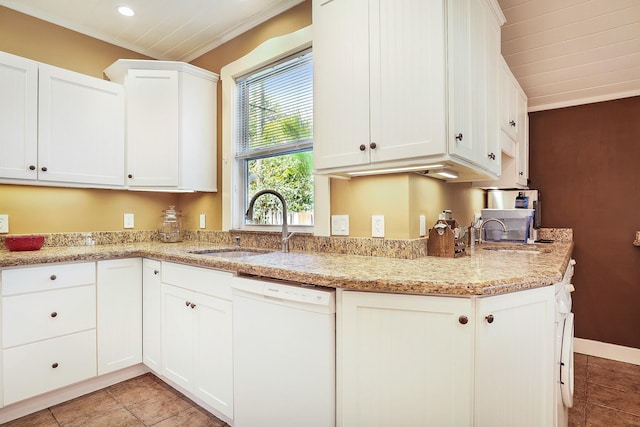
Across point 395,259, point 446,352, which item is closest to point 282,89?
point 395,259

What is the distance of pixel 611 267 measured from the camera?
3.00 meters

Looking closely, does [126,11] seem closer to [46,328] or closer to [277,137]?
[277,137]

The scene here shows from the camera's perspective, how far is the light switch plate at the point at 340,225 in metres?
2.00

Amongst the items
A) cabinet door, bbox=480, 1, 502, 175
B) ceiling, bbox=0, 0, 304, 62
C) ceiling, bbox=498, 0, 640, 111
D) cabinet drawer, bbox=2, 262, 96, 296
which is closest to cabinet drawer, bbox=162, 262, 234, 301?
cabinet drawer, bbox=2, 262, 96, 296

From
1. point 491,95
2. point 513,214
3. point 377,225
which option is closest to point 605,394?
point 513,214

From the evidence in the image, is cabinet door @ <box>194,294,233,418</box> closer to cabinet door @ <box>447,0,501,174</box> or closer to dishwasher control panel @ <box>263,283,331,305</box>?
dishwasher control panel @ <box>263,283,331,305</box>

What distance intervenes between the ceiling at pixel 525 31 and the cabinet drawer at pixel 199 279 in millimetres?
1814

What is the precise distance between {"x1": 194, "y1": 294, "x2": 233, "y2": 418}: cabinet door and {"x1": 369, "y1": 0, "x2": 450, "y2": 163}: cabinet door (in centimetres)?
114

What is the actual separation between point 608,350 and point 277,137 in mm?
3396

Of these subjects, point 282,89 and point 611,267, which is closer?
point 282,89

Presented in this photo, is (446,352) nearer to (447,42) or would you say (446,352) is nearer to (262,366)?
(262,366)

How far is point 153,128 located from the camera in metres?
2.67

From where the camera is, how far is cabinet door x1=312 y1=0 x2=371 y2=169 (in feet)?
5.41

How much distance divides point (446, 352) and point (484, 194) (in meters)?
2.59
